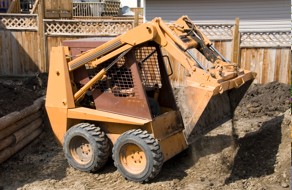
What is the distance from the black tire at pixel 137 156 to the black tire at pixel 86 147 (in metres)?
0.24

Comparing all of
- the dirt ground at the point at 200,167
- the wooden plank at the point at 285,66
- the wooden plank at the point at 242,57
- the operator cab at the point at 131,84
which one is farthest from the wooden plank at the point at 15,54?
the wooden plank at the point at 285,66

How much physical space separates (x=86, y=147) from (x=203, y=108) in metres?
2.10

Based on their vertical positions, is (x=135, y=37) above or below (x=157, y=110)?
above

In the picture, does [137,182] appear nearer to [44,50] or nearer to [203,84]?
[203,84]

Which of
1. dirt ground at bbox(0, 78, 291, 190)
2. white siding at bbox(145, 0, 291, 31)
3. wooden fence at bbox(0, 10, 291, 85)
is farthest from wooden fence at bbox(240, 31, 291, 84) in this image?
white siding at bbox(145, 0, 291, 31)

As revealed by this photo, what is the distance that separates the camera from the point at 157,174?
5.91m

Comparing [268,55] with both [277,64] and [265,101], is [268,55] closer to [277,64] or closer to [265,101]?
[277,64]

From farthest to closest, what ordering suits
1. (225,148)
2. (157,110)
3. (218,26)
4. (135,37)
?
(218,26), (225,148), (157,110), (135,37)

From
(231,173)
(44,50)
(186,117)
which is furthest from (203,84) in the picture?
(44,50)

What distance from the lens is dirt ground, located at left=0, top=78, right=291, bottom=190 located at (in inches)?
232

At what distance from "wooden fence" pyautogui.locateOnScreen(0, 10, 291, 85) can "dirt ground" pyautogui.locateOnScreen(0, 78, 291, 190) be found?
13.0 ft

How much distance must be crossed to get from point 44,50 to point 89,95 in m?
6.56

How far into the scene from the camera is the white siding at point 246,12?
57.4 feet

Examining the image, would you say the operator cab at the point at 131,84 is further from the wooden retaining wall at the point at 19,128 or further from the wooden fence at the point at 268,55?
the wooden fence at the point at 268,55
